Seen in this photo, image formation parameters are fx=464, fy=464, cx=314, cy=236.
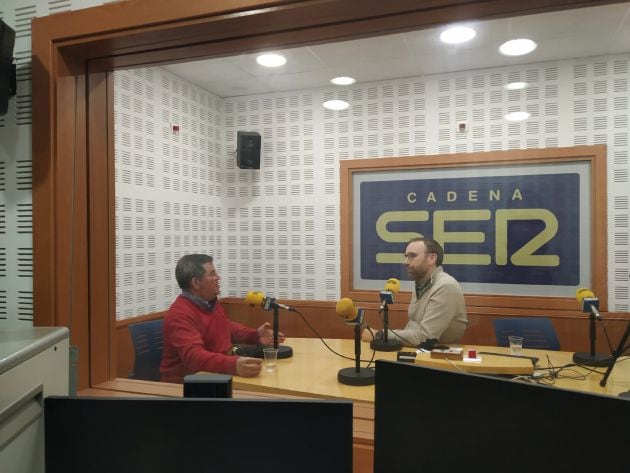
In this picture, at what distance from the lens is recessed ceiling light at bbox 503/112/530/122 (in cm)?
354

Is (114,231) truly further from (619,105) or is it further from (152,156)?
(619,105)

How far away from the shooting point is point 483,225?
12.1ft

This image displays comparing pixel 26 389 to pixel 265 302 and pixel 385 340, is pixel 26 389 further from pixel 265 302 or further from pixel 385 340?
pixel 385 340

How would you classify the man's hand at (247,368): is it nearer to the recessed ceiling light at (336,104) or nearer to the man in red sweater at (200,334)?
the man in red sweater at (200,334)

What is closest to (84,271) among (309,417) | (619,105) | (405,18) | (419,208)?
(309,417)

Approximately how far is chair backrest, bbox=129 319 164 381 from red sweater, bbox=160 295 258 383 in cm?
16

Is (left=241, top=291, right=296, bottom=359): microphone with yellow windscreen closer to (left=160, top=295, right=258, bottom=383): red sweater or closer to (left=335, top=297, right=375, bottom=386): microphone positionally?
(left=160, top=295, right=258, bottom=383): red sweater

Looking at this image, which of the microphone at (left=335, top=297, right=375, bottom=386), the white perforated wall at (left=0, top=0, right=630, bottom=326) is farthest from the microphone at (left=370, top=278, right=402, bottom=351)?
the white perforated wall at (left=0, top=0, right=630, bottom=326)

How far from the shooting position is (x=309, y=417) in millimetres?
756

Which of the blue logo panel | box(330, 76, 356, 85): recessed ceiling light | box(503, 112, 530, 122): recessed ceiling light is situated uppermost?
box(330, 76, 356, 85): recessed ceiling light

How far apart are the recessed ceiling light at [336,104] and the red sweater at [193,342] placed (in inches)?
85.4

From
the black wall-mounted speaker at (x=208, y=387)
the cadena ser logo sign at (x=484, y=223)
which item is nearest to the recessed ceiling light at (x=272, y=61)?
the cadena ser logo sign at (x=484, y=223)

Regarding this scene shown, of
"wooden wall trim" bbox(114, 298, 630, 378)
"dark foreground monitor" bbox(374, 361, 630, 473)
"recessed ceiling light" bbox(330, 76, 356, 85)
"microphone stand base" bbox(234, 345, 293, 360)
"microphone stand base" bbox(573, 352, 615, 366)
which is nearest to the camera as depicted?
"dark foreground monitor" bbox(374, 361, 630, 473)

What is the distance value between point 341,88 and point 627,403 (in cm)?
360
